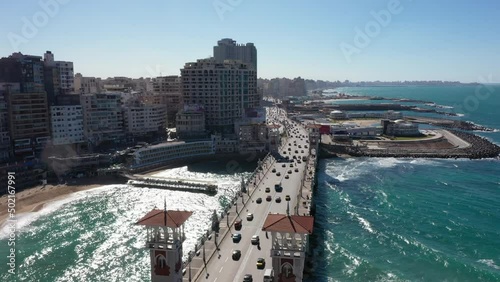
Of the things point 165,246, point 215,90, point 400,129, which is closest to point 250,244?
point 165,246

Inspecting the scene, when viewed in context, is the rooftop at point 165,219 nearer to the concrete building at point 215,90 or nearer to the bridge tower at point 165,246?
the bridge tower at point 165,246

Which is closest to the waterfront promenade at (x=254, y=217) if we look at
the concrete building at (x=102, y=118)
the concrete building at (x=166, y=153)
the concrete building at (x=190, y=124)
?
the concrete building at (x=166, y=153)

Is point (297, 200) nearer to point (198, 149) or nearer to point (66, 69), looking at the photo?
point (198, 149)

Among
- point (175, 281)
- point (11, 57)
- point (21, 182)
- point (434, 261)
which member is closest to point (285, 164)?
point (434, 261)

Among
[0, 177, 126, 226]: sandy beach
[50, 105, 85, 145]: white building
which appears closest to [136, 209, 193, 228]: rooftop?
[0, 177, 126, 226]: sandy beach

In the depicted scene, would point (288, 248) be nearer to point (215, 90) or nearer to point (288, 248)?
point (288, 248)

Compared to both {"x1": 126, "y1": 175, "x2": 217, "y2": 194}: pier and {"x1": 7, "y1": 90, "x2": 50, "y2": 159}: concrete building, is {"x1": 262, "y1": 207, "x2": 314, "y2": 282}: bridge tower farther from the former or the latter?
{"x1": 7, "y1": 90, "x2": 50, "y2": 159}: concrete building
